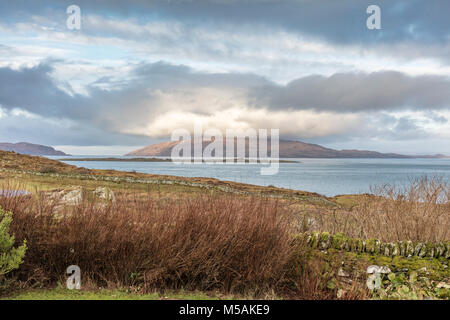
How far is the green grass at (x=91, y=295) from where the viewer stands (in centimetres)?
684

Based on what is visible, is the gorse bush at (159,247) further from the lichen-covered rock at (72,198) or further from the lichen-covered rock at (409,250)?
the lichen-covered rock at (409,250)

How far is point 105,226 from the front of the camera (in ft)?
26.6

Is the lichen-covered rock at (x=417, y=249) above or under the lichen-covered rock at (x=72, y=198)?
under

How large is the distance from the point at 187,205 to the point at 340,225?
536 cm

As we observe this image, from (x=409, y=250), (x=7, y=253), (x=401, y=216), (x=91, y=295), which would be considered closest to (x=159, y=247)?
(x=91, y=295)

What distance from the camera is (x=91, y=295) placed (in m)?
6.97

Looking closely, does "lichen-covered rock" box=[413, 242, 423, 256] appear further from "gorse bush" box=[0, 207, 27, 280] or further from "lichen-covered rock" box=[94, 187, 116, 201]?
"gorse bush" box=[0, 207, 27, 280]

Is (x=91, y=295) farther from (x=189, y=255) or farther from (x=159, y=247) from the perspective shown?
(x=189, y=255)

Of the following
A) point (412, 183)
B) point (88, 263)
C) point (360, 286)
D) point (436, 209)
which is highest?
point (412, 183)

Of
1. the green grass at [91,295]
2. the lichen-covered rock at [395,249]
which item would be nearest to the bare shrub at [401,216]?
the lichen-covered rock at [395,249]

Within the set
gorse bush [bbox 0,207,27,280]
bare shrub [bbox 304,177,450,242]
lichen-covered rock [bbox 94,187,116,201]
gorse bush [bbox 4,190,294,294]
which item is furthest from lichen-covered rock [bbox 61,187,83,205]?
bare shrub [bbox 304,177,450,242]
